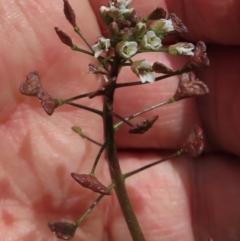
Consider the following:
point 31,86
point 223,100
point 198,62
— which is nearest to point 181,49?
point 198,62

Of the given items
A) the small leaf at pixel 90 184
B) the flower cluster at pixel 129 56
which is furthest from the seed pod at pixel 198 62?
the small leaf at pixel 90 184

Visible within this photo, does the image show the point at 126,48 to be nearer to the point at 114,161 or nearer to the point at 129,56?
the point at 129,56

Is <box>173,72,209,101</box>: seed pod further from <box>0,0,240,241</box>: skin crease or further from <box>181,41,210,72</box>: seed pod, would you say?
<box>0,0,240,241</box>: skin crease

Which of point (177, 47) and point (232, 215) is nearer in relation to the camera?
point (177, 47)

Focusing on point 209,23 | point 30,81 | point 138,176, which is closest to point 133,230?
point 138,176

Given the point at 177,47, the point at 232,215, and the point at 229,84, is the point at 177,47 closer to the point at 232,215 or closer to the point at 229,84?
the point at 229,84

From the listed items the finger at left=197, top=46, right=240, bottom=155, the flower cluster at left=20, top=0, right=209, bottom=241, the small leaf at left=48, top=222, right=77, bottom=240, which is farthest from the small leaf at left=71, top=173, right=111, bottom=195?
the finger at left=197, top=46, right=240, bottom=155

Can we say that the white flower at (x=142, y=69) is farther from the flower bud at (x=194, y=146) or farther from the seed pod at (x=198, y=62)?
the flower bud at (x=194, y=146)
